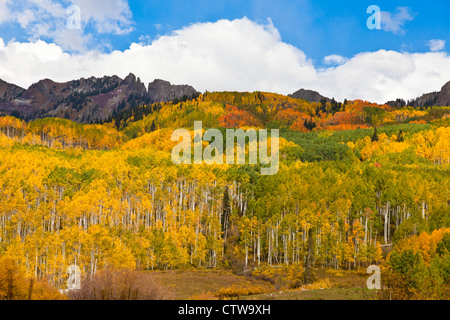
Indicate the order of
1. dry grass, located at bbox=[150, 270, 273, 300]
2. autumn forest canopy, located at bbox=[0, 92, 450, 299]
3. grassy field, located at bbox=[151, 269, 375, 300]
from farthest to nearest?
autumn forest canopy, located at bbox=[0, 92, 450, 299] < dry grass, located at bbox=[150, 270, 273, 300] < grassy field, located at bbox=[151, 269, 375, 300]

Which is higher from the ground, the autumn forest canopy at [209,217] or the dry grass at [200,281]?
the autumn forest canopy at [209,217]

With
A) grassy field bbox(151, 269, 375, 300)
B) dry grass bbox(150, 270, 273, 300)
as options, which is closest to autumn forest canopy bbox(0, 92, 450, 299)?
grassy field bbox(151, 269, 375, 300)

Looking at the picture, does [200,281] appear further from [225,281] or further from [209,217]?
[209,217]

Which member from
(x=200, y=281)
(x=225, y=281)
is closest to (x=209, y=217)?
(x=225, y=281)

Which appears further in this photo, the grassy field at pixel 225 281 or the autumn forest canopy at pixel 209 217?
the autumn forest canopy at pixel 209 217

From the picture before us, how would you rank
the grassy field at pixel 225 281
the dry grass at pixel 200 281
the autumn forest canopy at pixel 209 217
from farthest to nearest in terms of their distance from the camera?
the autumn forest canopy at pixel 209 217 < the dry grass at pixel 200 281 < the grassy field at pixel 225 281

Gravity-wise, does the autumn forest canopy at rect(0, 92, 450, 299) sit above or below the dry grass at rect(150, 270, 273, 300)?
above

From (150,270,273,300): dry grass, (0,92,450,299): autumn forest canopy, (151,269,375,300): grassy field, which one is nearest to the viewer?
(151,269,375,300): grassy field

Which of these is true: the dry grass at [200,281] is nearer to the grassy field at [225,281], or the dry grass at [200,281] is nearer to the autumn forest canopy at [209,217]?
the grassy field at [225,281]

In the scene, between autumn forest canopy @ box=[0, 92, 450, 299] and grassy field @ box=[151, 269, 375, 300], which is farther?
autumn forest canopy @ box=[0, 92, 450, 299]

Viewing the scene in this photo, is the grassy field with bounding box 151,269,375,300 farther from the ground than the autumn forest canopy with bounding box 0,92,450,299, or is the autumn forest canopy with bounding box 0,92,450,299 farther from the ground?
the autumn forest canopy with bounding box 0,92,450,299

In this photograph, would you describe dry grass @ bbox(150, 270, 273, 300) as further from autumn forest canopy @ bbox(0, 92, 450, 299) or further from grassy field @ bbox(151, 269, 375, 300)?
autumn forest canopy @ bbox(0, 92, 450, 299)

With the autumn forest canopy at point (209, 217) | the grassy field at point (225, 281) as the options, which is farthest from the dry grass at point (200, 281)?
the autumn forest canopy at point (209, 217)
